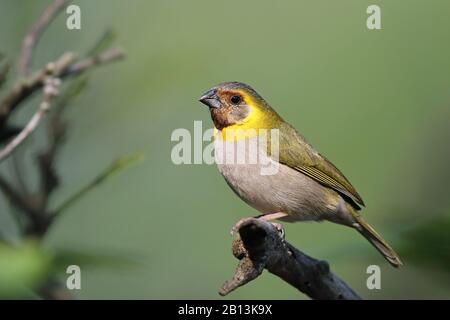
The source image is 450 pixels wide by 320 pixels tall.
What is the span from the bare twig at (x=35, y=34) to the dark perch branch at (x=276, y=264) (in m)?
1.12

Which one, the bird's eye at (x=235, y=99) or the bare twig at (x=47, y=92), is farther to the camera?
the bird's eye at (x=235, y=99)

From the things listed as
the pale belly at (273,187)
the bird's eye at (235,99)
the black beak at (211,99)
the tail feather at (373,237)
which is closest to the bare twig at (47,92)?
the pale belly at (273,187)

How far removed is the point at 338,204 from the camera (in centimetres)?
421

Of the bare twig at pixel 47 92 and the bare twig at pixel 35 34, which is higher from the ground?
the bare twig at pixel 35 34

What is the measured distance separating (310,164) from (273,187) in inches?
16.1

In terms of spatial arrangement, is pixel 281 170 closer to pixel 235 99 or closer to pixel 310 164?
pixel 310 164

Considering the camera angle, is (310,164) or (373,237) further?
(373,237)

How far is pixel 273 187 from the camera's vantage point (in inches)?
154

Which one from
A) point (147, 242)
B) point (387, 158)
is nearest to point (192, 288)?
point (147, 242)

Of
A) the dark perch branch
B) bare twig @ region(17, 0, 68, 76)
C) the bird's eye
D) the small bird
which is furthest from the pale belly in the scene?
bare twig @ region(17, 0, 68, 76)

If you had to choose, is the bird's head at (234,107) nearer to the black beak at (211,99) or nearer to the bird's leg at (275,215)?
the black beak at (211,99)

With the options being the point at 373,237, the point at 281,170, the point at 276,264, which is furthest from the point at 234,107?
the point at 276,264

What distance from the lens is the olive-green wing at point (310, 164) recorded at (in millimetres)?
4148
